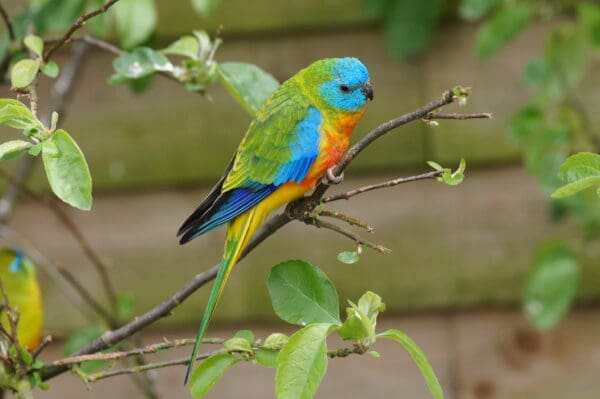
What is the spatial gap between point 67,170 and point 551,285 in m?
1.41

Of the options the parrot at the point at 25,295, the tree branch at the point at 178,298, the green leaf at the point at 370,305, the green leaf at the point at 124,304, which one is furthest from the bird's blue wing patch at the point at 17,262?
the green leaf at the point at 370,305

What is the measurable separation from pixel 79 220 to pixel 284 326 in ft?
1.99

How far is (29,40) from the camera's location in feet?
4.32

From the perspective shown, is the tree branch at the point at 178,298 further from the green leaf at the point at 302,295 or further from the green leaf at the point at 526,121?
the green leaf at the point at 526,121

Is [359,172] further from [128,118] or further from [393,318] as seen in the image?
[128,118]

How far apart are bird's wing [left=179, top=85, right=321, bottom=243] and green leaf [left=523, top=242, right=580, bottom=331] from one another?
0.84 meters

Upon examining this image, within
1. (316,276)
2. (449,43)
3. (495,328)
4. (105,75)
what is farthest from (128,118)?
(316,276)

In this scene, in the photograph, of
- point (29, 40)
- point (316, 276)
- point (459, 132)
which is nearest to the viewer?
point (316, 276)

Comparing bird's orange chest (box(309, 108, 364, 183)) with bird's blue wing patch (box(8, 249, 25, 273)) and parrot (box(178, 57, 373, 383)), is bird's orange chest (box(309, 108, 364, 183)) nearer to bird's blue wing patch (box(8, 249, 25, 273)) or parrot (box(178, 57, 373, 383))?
parrot (box(178, 57, 373, 383))

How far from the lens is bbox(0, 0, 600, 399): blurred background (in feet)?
7.98

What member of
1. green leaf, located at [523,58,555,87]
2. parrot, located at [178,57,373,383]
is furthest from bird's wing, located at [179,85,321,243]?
green leaf, located at [523,58,555,87]

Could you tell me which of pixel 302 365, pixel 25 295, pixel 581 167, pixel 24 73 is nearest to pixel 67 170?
pixel 24 73

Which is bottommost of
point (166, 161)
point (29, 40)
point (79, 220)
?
point (29, 40)

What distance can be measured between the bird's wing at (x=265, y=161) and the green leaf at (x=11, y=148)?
17.3 inches
